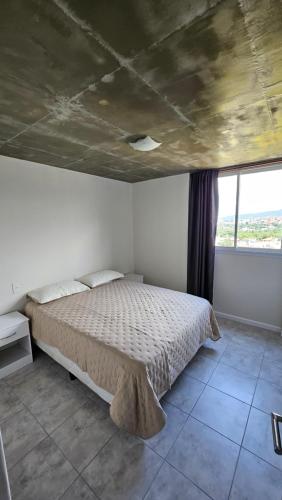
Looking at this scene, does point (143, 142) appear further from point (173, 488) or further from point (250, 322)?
point (250, 322)

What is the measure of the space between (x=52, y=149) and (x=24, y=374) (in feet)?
7.97

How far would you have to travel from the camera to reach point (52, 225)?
282cm

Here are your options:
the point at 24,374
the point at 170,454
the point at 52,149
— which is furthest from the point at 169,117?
the point at 24,374

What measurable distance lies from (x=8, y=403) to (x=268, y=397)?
2359 millimetres

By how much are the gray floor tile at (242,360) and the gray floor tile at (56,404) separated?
160cm

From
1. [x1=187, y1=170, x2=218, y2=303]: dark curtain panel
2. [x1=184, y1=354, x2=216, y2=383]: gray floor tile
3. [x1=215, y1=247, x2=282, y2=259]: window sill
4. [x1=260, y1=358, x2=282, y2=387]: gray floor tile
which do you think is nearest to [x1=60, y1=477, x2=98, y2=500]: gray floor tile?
[x1=184, y1=354, x2=216, y2=383]: gray floor tile

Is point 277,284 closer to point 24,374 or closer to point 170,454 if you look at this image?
point 170,454

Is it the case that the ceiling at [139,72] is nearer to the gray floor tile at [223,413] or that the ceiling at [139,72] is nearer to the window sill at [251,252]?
the window sill at [251,252]

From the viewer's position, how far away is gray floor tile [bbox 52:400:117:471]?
4.55ft

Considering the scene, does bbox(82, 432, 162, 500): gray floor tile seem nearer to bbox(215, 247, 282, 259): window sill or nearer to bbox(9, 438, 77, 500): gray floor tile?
bbox(9, 438, 77, 500): gray floor tile

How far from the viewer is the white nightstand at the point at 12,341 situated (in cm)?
210

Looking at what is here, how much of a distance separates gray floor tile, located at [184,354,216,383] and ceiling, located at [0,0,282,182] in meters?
2.37

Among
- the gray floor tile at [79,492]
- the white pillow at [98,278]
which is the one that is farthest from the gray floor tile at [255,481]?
the white pillow at [98,278]

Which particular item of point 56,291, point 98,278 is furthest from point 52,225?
point 98,278
